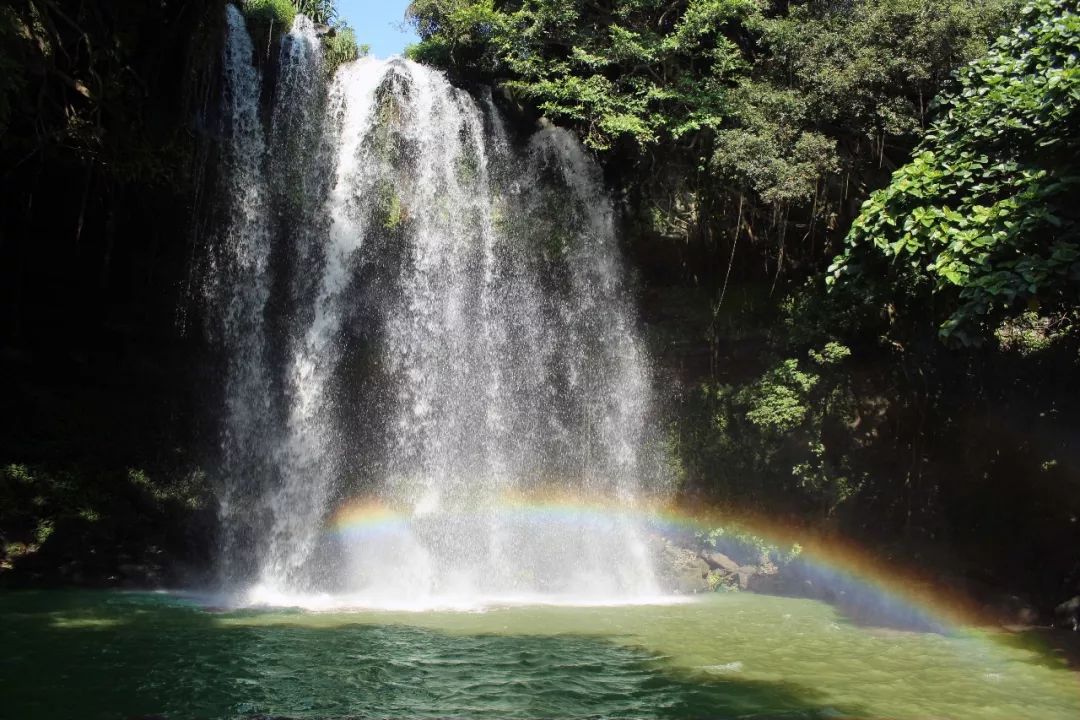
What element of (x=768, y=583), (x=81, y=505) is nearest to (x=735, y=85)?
(x=768, y=583)

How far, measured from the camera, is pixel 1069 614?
10.3 metres

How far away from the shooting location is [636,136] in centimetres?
1427

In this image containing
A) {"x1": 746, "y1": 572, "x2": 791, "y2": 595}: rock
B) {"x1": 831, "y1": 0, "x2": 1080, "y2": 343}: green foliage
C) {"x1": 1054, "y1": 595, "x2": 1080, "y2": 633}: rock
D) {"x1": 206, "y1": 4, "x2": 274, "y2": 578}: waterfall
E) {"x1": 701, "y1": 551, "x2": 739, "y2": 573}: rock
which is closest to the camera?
{"x1": 831, "y1": 0, "x2": 1080, "y2": 343}: green foliage

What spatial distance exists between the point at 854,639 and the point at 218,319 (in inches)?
434

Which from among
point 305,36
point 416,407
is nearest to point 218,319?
point 416,407

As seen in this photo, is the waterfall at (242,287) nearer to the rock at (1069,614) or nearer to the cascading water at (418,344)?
the cascading water at (418,344)

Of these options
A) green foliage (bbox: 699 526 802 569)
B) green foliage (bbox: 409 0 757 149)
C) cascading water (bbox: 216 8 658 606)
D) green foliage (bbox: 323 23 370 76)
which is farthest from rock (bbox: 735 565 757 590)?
green foliage (bbox: 323 23 370 76)

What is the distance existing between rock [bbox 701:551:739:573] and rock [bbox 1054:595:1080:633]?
5.15 m

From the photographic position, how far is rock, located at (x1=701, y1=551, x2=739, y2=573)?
1456cm

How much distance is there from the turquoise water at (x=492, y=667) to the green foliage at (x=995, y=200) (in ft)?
11.3

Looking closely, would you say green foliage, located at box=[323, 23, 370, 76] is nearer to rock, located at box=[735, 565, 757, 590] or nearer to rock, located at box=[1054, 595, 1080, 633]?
rock, located at box=[735, 565, 757, 590]

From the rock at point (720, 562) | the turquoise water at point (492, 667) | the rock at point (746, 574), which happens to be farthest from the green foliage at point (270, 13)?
the rock at point (746, 574)

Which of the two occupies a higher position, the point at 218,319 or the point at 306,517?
the point at 218,319

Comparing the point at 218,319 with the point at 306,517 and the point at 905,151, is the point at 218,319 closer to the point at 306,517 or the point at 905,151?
the point at 306,517
